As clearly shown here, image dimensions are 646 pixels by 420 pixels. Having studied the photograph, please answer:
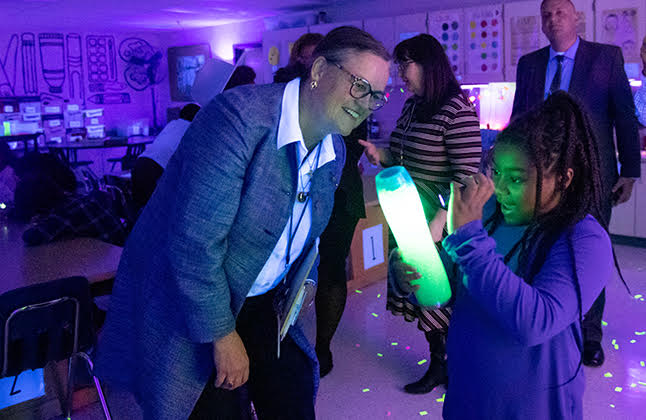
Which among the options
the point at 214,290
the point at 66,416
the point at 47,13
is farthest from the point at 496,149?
the point at 47,13

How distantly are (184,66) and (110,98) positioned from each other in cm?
147

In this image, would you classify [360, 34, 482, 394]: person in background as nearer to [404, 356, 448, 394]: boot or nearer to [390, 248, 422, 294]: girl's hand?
[404, 356, 448, 394]: boot

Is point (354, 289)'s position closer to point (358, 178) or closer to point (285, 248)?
point (358, 178)

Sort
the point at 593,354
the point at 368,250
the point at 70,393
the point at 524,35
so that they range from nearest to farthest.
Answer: the point at 70,393
the point at 593,354
the point at 368,250
the point at 524,35

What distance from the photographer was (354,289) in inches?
160

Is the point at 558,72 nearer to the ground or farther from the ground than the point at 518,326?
farther from the ground

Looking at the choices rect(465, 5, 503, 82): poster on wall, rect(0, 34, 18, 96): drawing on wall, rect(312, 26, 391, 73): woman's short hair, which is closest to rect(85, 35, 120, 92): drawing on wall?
rect(0, 34, 18, 96): drawing on wall

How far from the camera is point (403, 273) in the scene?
1.38m

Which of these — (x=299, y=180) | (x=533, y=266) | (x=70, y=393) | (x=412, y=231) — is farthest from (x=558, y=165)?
(x=70, y=393)

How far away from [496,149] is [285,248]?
537 mm

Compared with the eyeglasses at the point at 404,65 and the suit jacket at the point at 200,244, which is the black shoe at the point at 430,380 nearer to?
the eyeglasses at the point at 404,65

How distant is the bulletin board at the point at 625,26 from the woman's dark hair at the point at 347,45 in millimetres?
4573

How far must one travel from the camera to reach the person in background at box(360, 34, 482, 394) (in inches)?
91.2

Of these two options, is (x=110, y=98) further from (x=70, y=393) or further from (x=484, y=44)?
(x=70, y=393)
